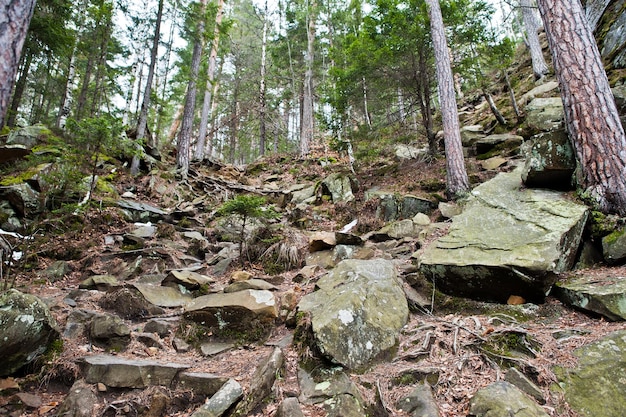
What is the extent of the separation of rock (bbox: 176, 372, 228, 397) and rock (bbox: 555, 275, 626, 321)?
12.9ft

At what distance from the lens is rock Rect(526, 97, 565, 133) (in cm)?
807

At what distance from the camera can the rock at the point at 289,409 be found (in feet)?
8.91

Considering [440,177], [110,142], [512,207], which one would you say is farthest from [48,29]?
[512,207]

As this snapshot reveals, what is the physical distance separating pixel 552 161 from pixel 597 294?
268 cm

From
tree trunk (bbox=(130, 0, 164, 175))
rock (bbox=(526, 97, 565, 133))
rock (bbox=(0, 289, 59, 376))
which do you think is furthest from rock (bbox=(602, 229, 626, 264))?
tree trunk (bbox=(130, 0, 164, 175))

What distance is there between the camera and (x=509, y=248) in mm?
4066

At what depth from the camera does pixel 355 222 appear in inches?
322

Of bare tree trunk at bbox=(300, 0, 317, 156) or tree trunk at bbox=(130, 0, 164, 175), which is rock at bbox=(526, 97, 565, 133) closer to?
bare tree trunk at bbox=(300, 0, 317, 156)

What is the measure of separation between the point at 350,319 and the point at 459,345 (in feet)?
3.76

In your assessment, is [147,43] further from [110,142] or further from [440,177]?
[440,177]

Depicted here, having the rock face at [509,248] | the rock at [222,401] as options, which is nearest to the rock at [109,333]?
the rock at [222,401]

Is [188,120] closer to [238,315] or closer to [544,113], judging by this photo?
[238,315]

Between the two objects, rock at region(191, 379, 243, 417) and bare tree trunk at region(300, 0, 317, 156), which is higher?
bare tree trunk at region(300, 0, 317, 156)

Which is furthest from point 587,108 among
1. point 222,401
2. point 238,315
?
point 222,401
